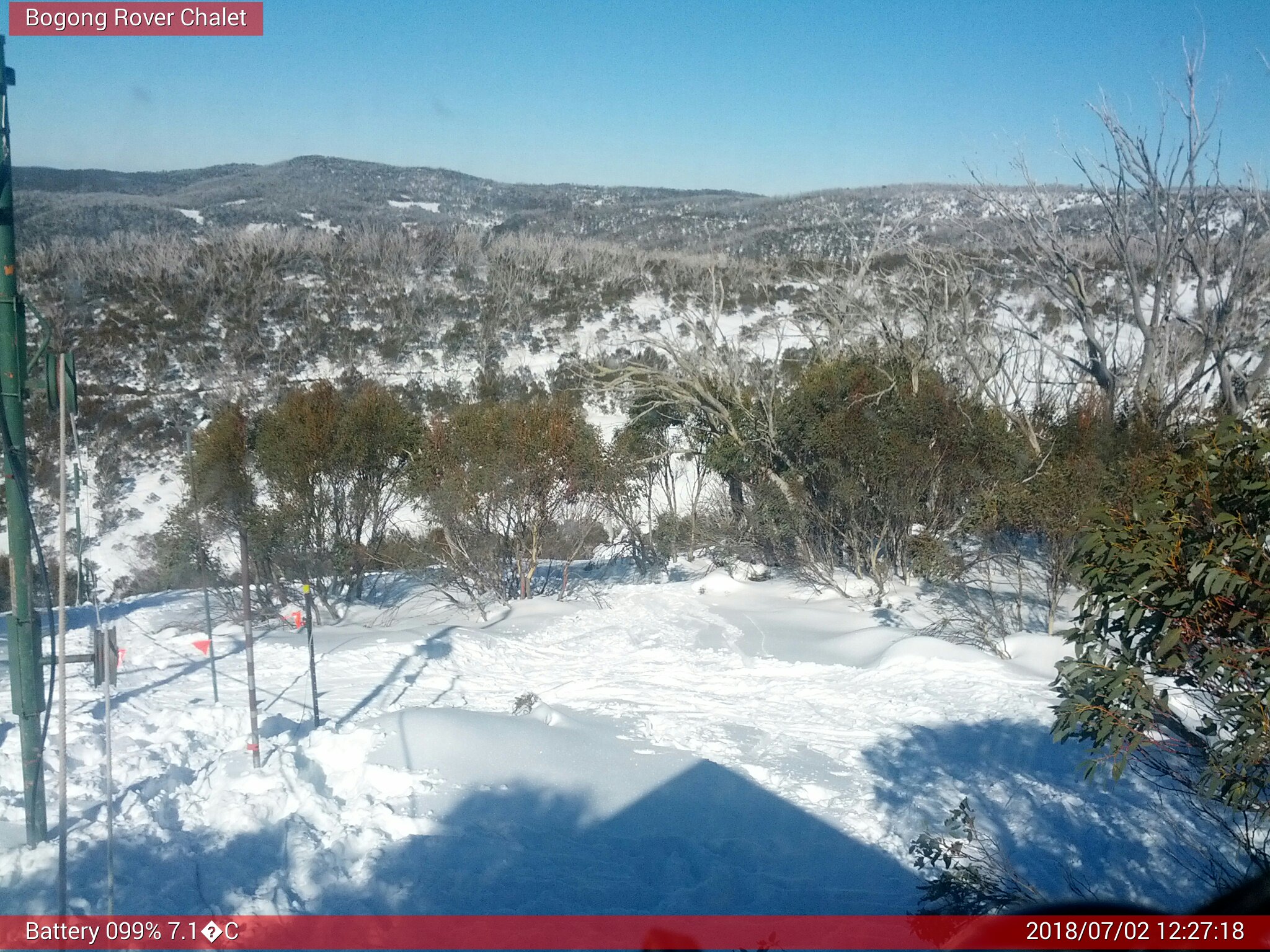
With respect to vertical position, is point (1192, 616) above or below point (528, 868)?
above

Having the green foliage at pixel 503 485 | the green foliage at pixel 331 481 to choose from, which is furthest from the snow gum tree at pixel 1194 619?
the green foliage at pixel 331 481

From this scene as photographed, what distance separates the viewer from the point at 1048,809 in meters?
6.63

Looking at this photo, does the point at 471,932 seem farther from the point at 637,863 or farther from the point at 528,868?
the point at 637,863

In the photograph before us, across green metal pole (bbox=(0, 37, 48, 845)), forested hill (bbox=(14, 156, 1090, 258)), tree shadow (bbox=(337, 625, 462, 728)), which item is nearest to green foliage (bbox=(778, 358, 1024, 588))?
tree shadow (bbox=(337, 625, 462, 728))

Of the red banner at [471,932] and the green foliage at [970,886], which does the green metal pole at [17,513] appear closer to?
the red banner at [471,932]

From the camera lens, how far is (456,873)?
529 centimetres

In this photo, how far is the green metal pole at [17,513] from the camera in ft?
15.9

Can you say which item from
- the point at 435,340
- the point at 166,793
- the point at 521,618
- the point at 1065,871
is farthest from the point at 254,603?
the point at 435,340

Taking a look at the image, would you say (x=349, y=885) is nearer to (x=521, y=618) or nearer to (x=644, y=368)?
(x=521, y=618)

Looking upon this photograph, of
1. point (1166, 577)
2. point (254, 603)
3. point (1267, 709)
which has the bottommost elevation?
point (254, 603)

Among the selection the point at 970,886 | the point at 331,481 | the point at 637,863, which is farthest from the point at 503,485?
the point at 970,886

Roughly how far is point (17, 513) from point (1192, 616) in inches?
233

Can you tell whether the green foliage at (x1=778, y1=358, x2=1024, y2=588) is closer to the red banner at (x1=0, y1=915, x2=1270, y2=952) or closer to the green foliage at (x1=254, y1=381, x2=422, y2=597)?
the green foliage at (x1=254, y1=381, x2=422, y2=597)

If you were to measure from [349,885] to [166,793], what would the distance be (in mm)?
1753
